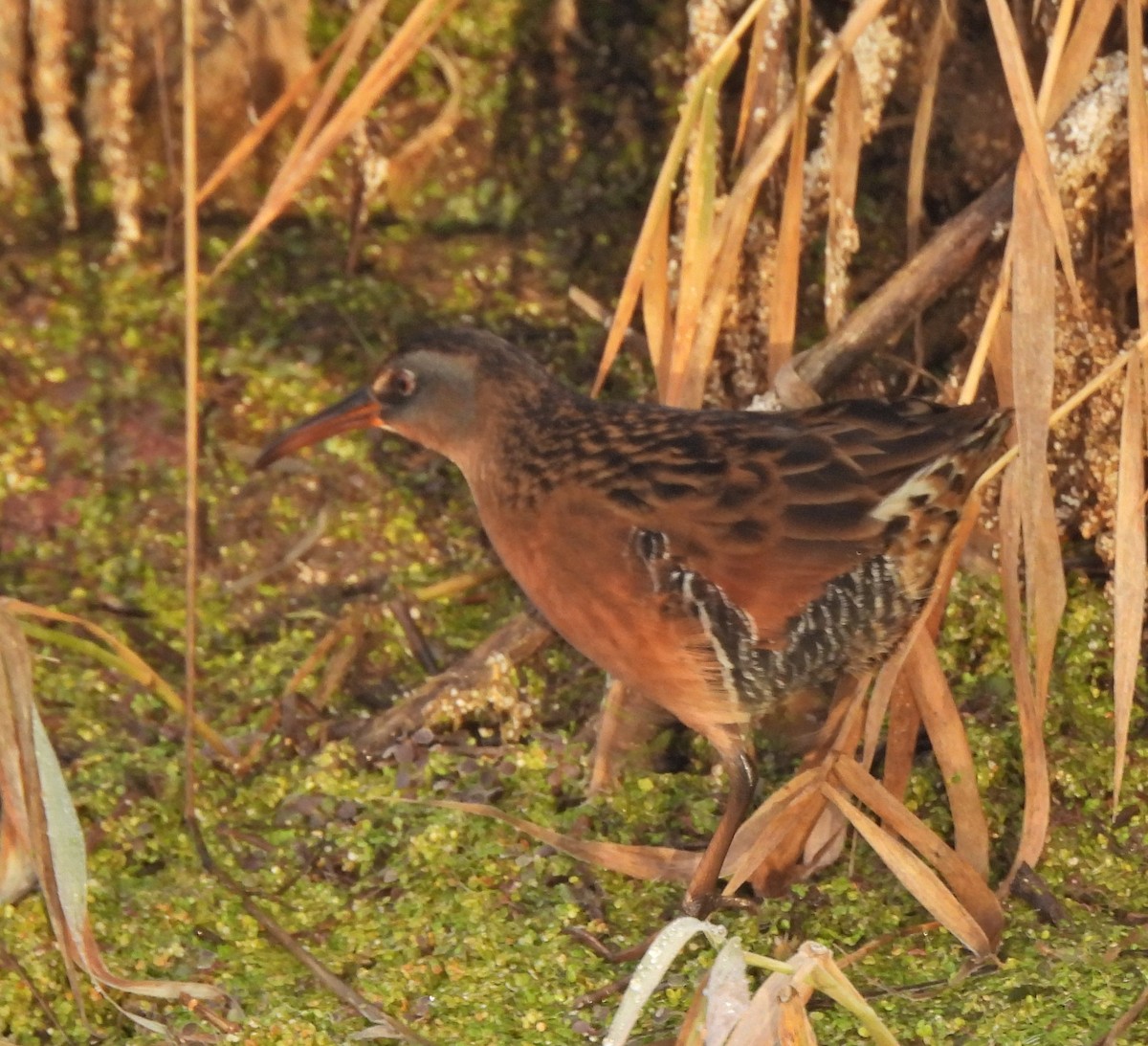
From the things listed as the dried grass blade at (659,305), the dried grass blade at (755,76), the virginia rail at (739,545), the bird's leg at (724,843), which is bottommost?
the bird's leg at (724,843)

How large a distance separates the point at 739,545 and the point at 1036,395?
43 cm

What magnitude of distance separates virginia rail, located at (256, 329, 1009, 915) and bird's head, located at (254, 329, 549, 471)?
20cm

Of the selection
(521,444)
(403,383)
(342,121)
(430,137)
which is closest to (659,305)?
(521,444)

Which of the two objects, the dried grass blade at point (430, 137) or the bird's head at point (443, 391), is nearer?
the bird's head at point (443, 391)

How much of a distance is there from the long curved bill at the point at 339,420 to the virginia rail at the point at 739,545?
0.41m

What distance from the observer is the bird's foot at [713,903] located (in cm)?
238

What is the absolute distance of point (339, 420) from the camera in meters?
2.79

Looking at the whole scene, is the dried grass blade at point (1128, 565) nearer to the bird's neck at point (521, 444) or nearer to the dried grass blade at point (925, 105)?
the dried grass blade at point (925, 105)

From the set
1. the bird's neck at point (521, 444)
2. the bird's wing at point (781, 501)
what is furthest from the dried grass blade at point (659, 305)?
the bird's wing at point (781, 501)

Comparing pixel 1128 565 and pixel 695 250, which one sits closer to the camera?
pixel 1128 565

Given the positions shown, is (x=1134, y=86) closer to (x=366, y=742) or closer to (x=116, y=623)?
(x=366, y=742)

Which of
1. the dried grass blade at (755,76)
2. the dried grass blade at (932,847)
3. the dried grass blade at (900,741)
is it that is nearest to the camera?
the dried grass blade at (932,847)

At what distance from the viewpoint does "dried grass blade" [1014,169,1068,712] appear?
2125 mm

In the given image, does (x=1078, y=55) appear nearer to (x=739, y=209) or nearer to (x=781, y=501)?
(x=739, y=209)
